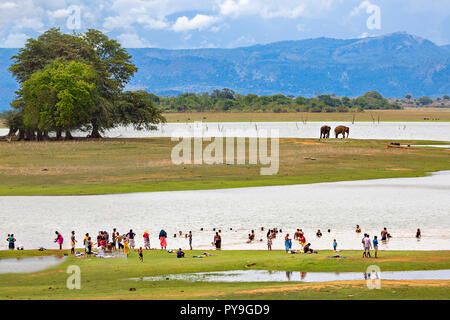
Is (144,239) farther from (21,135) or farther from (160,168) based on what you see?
(21,135)

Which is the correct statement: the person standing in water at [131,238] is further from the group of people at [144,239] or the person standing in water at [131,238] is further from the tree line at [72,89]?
the tree line at [72,89]

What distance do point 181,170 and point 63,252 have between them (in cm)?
3849

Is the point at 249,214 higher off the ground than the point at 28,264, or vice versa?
the point at 249,214

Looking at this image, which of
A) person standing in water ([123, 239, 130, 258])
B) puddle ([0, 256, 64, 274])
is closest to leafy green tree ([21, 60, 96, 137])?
person standing in water ([123, 239, 130, 258])

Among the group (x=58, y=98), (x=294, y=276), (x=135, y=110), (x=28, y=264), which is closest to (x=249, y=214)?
(x=294, y=276)

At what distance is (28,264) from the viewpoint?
105 ft

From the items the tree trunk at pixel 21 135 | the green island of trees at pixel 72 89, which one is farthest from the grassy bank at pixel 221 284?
the tree trunk at pixel 21 135

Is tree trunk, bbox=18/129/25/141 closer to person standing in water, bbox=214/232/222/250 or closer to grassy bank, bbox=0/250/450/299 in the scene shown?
grassy bank, bbox=0/250/450/299

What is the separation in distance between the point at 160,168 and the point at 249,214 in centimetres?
2831

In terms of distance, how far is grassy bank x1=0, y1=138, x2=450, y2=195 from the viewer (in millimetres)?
62344

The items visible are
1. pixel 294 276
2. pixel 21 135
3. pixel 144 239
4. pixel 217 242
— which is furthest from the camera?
pixel 21 135

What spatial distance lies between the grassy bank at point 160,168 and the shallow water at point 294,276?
101 feet

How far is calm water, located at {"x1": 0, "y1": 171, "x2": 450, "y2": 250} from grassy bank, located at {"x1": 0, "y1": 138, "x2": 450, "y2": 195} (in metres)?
4.19
